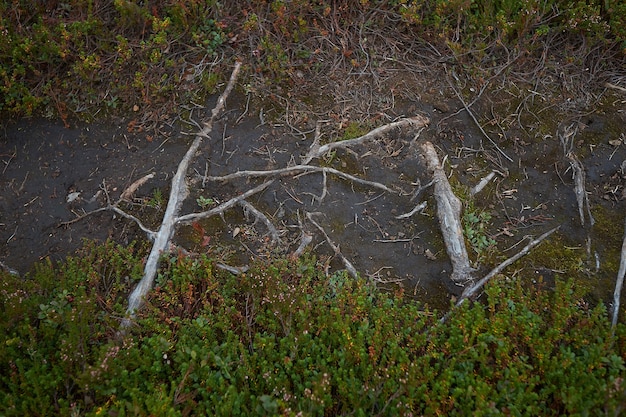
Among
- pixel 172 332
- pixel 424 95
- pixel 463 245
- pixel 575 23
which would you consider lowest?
pixel 172 332

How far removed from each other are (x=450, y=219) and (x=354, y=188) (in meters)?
0.89

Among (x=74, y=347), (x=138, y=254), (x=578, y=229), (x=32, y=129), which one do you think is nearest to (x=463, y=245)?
(x=578, y=229)

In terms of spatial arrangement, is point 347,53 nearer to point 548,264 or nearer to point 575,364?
point 548,264

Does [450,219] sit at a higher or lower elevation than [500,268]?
higher

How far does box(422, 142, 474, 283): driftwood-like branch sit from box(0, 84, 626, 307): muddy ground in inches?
3.2

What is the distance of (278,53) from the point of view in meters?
5.08

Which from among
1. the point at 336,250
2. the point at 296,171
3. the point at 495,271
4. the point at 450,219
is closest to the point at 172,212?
the point at 296,171

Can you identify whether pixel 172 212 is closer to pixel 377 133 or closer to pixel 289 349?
pixel 289 349

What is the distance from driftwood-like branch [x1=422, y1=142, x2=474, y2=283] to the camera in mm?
4055

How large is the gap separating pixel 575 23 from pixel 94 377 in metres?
5.34

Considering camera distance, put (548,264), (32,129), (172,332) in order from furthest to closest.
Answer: (32,129) < (548,264) < (172,332)

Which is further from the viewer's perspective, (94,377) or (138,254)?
(138,254)

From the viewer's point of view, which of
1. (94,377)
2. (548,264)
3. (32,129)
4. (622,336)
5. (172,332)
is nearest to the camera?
(94,377)

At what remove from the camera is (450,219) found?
4.27 meters
